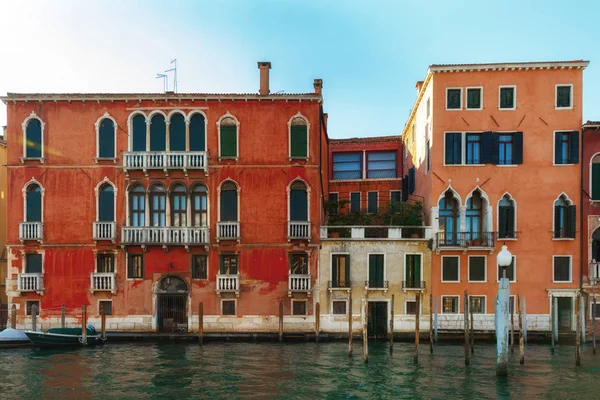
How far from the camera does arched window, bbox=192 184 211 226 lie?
24.1 m

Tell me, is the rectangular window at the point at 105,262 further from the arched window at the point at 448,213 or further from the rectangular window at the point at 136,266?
the arched window at the point at 448,213

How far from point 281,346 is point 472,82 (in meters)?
12.8

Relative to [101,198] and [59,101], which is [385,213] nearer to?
[101,198]

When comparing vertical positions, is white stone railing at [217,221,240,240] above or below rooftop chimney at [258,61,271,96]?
below

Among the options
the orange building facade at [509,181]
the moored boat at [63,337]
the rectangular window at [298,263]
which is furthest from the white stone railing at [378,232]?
the moored boat at [63,337]

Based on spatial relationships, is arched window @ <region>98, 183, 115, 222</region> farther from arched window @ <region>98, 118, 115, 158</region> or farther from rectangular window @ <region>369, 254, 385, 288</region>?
rectangular window @ <region>369, 254, 385, 288</region>

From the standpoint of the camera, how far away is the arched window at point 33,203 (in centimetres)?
2411

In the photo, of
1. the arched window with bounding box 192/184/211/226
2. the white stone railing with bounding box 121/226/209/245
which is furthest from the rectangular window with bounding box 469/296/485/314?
the arched window with bounding box 192/184/211/226

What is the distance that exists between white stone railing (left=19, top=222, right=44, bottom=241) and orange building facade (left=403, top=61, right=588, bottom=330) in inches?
618

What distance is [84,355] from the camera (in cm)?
2052

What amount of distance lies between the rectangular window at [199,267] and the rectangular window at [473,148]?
1145 cm

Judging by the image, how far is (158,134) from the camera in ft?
79.0

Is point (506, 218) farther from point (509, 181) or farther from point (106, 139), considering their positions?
point (106, 139)

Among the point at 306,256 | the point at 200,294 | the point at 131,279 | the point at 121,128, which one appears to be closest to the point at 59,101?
the point at 121,128
